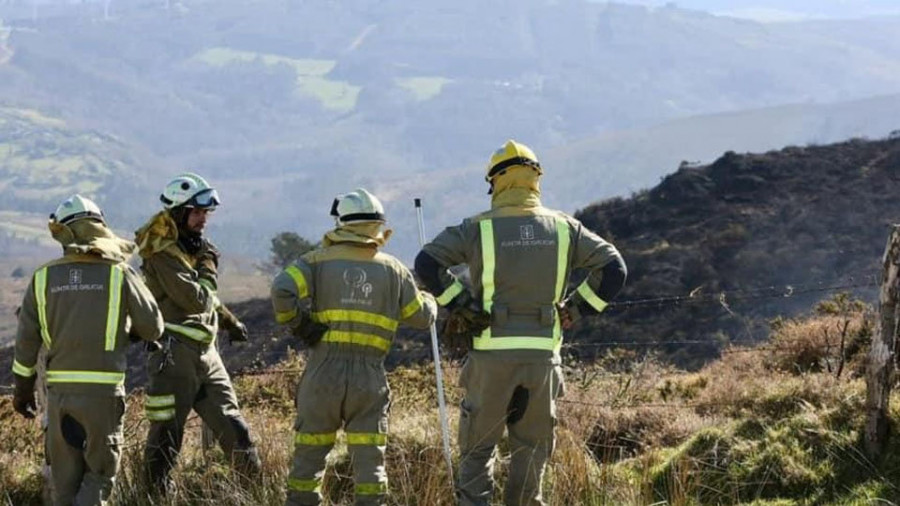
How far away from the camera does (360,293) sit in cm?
536

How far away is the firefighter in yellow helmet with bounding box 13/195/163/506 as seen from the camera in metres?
5.42

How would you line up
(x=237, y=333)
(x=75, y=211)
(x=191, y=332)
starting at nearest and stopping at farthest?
(x=75, y=211) → (x=191, y=332) → (x=237, y=333)

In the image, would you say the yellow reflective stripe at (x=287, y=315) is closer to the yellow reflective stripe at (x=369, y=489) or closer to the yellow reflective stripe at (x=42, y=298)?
the yellow reflective stripe at (x=369, y=489)

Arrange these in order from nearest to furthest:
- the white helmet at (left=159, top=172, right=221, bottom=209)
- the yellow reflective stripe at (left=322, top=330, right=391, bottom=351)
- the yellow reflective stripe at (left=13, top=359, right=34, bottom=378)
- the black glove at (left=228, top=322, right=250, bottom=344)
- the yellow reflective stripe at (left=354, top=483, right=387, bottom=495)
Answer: the yellow reflective stripe at (left=354, top=483, right=387, bottom=495) → the yellow reflective stripe at (left=322, top=330, right=391, bottom=351) → the yellow reflective stripe at (left=13, top=359, right=34, bottom=378) → the white helmet at (left=159, top=172, right=221, bottom=209) → the black glove at (left=228, top=322, right=250, bottom=344)

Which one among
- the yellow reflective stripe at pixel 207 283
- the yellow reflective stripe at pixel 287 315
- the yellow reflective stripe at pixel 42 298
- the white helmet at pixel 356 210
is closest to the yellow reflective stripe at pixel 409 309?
the white helmet at pixel 356 210

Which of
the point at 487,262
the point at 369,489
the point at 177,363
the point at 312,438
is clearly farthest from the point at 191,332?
the point at 487,262

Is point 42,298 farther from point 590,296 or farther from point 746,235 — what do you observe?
point 746,235

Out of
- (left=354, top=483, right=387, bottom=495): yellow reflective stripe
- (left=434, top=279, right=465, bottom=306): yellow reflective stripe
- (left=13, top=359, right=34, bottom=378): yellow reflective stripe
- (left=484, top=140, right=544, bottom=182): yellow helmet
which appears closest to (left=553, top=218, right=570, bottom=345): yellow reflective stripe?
(left=484, top=140, right=544, bottom=182): yellow helmet

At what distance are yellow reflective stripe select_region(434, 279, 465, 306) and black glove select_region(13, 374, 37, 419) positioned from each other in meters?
2.27

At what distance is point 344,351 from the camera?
5.32m

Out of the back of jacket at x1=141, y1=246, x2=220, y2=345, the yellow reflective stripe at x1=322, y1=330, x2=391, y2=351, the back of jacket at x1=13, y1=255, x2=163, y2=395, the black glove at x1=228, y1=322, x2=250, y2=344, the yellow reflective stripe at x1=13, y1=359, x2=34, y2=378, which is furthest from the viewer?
the black glove at x1=228, y1=322, x2=250, y2=344

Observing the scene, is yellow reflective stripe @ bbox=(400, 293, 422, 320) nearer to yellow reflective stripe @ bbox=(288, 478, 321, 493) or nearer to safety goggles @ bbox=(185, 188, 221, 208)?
yellow reflective stripe @ bbox=(288, 478, 321, 493)

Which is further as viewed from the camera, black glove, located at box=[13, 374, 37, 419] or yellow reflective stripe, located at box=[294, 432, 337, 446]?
black glove, located at box=[13, 374, 37, 419]

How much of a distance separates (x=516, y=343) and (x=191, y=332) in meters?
2.01
